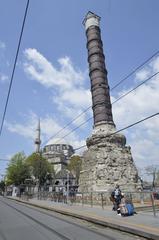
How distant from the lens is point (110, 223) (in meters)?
12.6

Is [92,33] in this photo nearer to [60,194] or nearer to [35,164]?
[60,194]

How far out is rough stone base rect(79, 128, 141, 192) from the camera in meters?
40.5

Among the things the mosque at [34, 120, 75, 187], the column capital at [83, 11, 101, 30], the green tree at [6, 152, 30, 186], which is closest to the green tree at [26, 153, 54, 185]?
the green tree at [6, 152, 30, 186]

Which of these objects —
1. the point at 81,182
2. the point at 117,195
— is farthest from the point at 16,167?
the point at 117,195

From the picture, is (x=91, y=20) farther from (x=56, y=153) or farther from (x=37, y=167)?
(x=56, y=153)

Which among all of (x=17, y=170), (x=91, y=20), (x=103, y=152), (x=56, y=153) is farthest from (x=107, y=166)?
(x=56, y=153)

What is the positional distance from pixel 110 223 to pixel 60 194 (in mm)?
24752

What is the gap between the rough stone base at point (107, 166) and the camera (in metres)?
40.5

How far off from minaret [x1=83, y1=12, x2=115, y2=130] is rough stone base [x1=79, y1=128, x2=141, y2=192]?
7.67 feet

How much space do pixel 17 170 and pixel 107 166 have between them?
38.0 m

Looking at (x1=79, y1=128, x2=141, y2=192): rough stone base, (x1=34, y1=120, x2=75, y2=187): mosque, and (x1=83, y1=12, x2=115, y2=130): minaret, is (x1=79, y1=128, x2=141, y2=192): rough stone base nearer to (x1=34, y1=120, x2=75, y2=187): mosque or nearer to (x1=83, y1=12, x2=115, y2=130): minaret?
(x1=83, y1=12, x2=115, y2=130): minaret

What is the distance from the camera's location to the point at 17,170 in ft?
243

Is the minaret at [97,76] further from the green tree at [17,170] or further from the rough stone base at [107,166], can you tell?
the green tree at [17,170]

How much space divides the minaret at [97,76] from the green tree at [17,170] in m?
34.8
